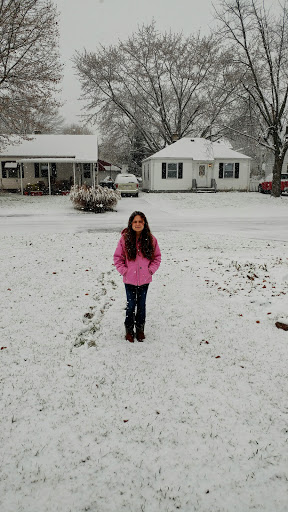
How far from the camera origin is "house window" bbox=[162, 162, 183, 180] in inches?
1252

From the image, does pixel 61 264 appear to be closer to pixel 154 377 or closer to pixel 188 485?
pixel 154 377

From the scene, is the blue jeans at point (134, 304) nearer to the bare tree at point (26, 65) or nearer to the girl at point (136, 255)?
the girl at point (136, 255)

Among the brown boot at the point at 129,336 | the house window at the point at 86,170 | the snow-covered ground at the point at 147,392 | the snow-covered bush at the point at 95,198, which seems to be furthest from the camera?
the house window at the point at 86,170

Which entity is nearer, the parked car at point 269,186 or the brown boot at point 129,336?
the brown boot at point 129,336

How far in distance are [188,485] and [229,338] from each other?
2336 mm

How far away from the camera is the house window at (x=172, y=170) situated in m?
31.8

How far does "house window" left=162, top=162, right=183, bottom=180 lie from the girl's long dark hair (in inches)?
1119

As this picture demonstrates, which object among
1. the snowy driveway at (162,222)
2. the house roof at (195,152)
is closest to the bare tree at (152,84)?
the house roof at (195,152)

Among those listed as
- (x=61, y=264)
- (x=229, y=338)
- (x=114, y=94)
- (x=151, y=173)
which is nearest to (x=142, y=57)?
(x=114, y=94)

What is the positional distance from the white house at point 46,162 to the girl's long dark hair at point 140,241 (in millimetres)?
26370

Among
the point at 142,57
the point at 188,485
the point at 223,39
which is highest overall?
the point at 142,57

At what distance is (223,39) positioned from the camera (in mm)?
24500

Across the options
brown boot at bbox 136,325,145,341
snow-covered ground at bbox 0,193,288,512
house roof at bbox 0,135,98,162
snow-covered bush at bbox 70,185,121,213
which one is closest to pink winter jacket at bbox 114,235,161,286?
brown boot at bbox 136,325,145,341

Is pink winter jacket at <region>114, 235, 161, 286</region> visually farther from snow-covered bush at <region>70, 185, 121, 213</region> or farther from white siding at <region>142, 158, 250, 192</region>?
white siding at <region>142, 158, 250, 192</region>
